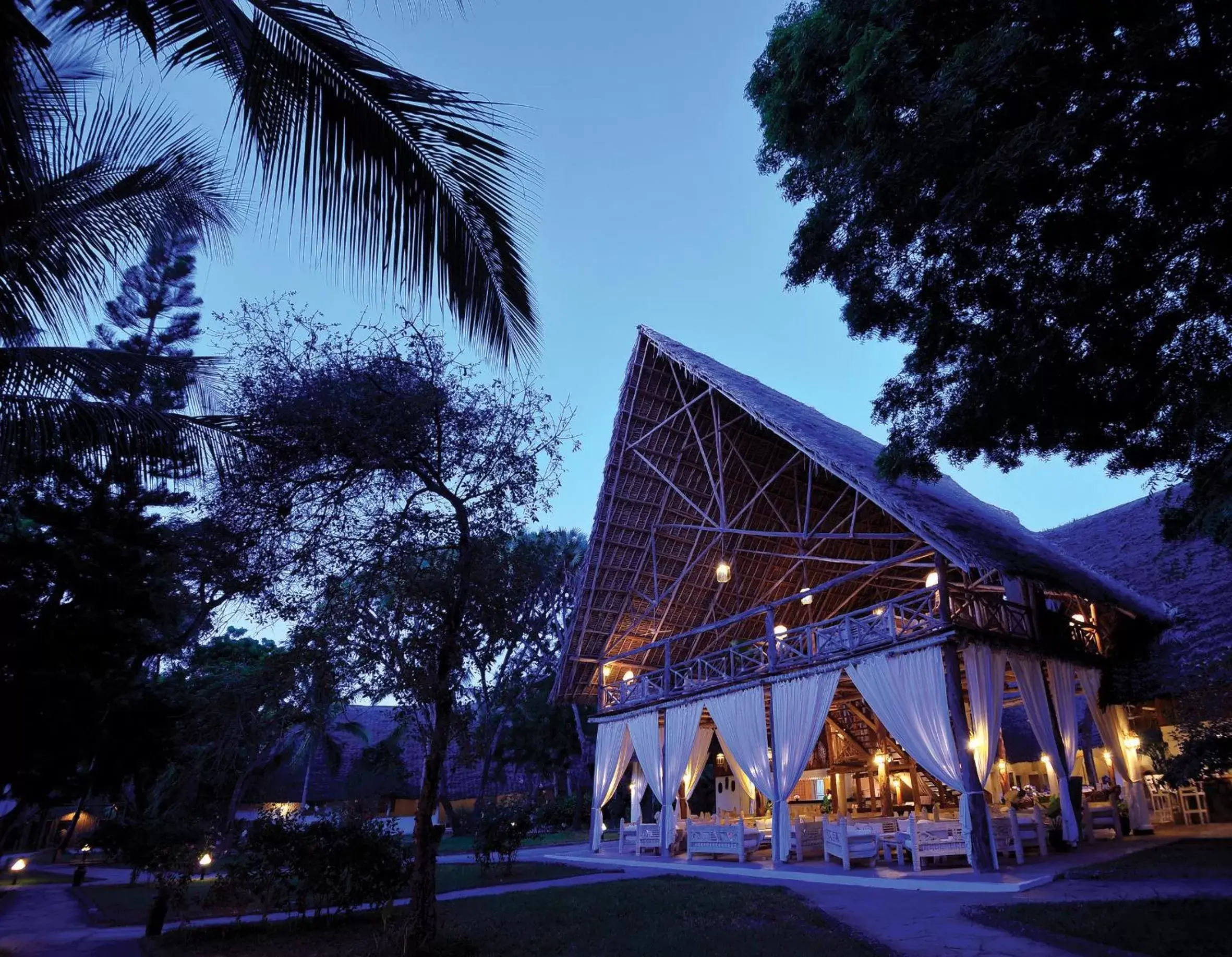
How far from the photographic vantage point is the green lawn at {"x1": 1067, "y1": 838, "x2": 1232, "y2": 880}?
7.99 metres

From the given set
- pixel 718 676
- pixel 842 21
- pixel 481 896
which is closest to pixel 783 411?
pixel 718 676

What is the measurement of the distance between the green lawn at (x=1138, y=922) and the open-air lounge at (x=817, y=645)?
2.98 meters

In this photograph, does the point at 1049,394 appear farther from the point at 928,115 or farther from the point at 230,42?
the point at 230,42

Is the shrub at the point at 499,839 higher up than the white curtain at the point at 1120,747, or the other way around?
the white curtain at the point at 1120,747

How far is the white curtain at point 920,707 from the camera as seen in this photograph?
10.1 m

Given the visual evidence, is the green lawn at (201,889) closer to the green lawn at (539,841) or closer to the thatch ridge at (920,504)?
the green lawn at (539,841)

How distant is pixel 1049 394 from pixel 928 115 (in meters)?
2.71

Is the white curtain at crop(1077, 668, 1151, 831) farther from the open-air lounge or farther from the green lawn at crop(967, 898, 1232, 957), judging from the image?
the green lawn at crop(967, 898, 1232, 957)

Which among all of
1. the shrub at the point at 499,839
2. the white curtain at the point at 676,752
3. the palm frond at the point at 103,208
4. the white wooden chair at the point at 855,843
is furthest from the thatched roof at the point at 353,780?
the palm frond at the point at 103,208

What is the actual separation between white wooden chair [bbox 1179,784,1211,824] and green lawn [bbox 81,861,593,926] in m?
11.2

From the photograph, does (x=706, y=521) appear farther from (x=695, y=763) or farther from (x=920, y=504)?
(x=920, y=504)

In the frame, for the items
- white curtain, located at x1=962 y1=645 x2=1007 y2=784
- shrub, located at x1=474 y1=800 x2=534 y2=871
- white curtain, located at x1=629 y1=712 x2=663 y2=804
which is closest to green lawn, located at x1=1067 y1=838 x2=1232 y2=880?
white curtain, located at x1=962 y1=645 x2=1007 y2=784

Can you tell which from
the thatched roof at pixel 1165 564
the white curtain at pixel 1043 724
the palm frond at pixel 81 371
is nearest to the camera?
the palm frond at pixel 81 371

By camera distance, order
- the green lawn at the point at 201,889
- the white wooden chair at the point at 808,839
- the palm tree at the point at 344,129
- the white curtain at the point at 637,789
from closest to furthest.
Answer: the palm tree at the point at 344,129 → the green lawn at the point at 201,889 → the white wooden chair at the point at 808,839 → the white curtain at the point at 637,789
